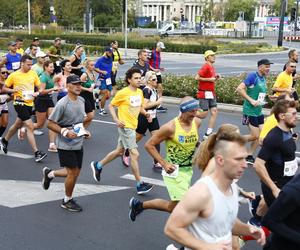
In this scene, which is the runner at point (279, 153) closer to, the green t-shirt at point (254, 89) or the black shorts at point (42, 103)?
the green t-shirt at point (254, 89)

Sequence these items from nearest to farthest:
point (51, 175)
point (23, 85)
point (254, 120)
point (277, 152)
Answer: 1. point (277, 152)
2. point (51, 175)
3. point (254, 120)
4. point (23, 85)

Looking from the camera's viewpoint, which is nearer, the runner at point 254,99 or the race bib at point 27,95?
the runner at point 254,99

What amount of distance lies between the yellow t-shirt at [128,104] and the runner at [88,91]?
2725mm

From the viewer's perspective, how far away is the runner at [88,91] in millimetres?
10930

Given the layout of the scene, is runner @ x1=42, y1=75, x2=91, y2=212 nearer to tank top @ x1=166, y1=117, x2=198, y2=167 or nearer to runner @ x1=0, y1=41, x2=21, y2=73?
tank top @ x1=166, y1=117, x2=198, y2=167

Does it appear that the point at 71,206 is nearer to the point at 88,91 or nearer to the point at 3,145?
the point at 3,145

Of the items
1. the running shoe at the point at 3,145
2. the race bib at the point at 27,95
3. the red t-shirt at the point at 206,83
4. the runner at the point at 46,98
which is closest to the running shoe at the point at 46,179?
the race bib at the point at 27,95

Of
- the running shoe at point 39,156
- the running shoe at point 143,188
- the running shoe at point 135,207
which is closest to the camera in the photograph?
the running shoe at point 135,207

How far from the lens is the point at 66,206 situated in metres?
7.12

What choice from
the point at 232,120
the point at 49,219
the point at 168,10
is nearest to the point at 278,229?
the point at 49,219

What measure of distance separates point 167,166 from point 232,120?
8424mm

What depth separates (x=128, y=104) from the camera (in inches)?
320

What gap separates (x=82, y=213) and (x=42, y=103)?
3.94 m

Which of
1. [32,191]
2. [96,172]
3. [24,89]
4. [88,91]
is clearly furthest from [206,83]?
[32,191]
